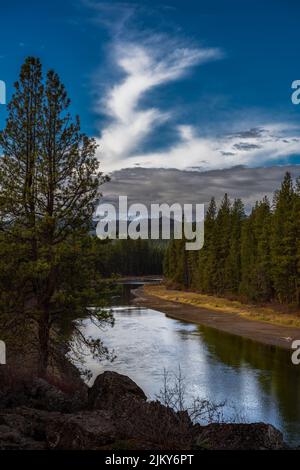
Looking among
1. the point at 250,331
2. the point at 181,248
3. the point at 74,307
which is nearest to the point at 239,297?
the point at 250,331

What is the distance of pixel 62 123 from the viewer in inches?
754

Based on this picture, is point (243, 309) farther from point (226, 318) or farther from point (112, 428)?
point (112, 428)

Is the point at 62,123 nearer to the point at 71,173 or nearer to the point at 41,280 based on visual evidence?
the point at 71,173

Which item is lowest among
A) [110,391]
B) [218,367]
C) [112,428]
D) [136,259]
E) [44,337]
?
[218,367]

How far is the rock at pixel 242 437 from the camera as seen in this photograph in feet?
35.8

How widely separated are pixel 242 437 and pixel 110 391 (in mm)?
4081

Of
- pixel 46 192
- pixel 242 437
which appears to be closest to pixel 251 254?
pixel 46 192

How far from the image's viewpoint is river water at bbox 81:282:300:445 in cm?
2470

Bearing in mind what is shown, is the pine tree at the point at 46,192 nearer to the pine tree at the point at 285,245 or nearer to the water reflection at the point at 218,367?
the water reflection at the point at 218,367

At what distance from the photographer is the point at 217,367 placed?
34.3 meters

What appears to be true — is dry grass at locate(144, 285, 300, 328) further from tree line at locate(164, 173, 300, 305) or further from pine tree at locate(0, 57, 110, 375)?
pine tree at locate(0, 57, 110, 375)

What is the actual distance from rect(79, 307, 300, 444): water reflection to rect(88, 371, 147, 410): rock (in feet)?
12.0

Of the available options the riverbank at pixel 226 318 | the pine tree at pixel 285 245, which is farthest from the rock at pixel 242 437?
the pine tree at pixel 285 245
